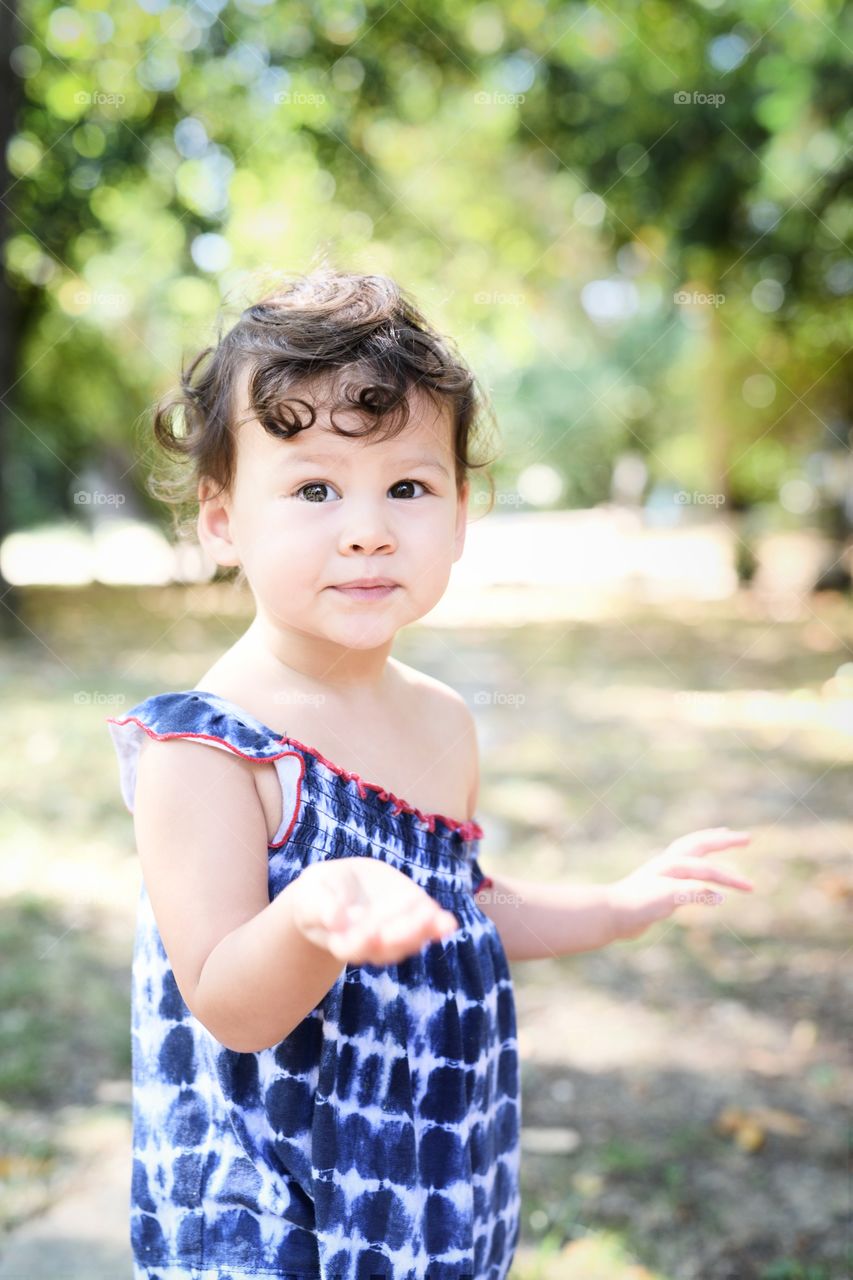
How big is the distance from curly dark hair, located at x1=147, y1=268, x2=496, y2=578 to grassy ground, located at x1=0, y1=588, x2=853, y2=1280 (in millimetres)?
1617

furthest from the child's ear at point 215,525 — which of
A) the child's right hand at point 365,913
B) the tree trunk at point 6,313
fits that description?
the tree trunk at point 6,313

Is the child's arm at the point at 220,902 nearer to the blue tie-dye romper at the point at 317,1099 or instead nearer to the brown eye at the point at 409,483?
the blue tie-dye romper at the point at 317,1099

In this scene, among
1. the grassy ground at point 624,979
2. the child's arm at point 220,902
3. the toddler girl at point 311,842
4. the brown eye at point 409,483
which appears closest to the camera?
the child's arm at point 220,902

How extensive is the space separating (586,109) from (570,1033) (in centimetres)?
783

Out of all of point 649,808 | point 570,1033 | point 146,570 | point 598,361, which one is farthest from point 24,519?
point 570,1033

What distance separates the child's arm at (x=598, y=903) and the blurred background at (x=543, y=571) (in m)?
0.64

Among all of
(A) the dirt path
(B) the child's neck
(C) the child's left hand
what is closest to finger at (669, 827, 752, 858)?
(C) the child's left hand

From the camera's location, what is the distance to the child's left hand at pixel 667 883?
1.59m

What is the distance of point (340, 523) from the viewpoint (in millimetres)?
1205

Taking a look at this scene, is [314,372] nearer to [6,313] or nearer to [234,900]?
[234,900]

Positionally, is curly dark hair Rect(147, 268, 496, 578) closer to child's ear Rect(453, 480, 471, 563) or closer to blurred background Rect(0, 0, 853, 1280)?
child's ear Rect(453, 480, 471, 563)

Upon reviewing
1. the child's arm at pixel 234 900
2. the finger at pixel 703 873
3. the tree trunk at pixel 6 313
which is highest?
the tree trunk at pixel 6 313

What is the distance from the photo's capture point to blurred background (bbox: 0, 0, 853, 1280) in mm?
2500

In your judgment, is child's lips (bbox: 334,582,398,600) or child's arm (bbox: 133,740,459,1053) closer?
child's arm (bbox: 133,740,459,1053)
